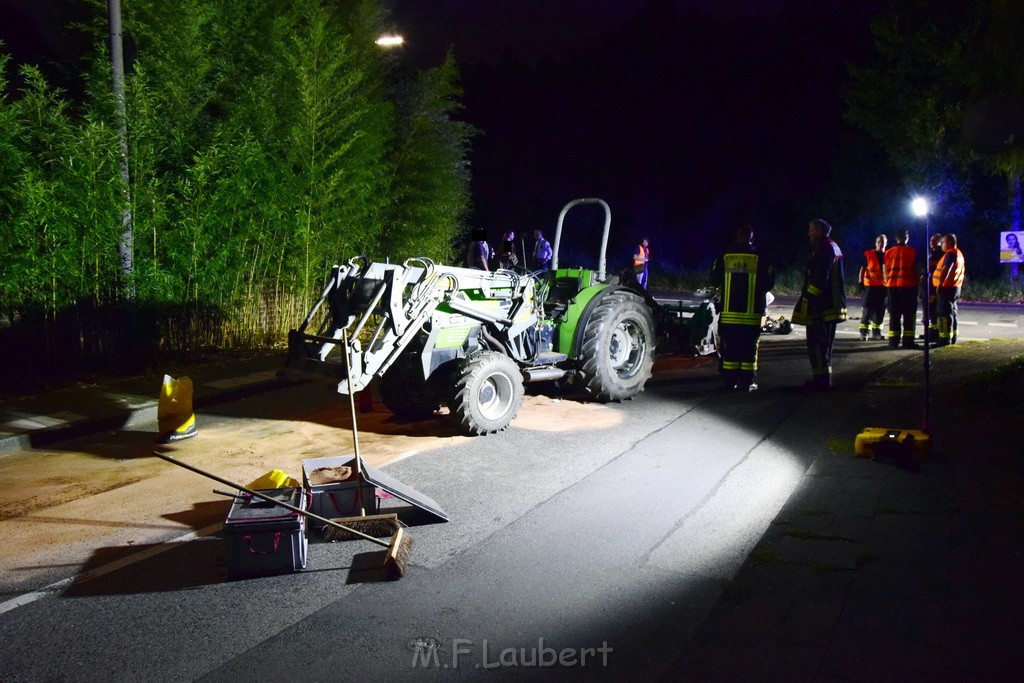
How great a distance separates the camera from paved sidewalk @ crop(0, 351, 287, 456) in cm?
791

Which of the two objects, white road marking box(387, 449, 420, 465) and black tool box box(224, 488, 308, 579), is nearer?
black tool box box(224, 488, 308, 579)

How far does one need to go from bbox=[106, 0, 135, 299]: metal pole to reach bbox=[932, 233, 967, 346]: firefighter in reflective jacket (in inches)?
442

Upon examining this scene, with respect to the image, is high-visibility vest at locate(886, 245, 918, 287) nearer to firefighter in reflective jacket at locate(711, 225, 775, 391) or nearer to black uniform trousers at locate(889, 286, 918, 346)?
black uniform trousers at locate(889, 286, 918, 346)

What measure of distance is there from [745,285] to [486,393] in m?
3.48

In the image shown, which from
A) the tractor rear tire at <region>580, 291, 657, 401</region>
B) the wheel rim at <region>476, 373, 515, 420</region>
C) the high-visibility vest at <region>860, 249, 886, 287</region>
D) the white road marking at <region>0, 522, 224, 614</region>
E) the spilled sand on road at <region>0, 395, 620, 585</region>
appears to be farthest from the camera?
the high-visibility vest at <region>860, 249, 886, 287</region>

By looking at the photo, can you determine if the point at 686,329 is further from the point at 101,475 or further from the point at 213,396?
the point at 101,475

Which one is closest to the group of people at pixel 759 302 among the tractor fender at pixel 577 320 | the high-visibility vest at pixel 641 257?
the tractor fender at pixel 577 320

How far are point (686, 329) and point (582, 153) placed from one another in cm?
3295

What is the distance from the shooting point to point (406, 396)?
8180 mm

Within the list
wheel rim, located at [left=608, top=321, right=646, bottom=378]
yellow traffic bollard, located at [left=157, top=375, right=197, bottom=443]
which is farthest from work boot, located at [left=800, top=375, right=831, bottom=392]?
yellow traffic bollard, located at [left=157, top=375, right=197, bottom=443]

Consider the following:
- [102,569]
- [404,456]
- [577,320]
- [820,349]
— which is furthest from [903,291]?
[102,569]

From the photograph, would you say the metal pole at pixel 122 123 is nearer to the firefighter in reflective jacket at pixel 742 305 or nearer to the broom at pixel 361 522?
the broom at pixel 361 522

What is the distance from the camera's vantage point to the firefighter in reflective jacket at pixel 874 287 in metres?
13.2

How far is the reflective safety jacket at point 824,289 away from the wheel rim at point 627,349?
5.83 ft
